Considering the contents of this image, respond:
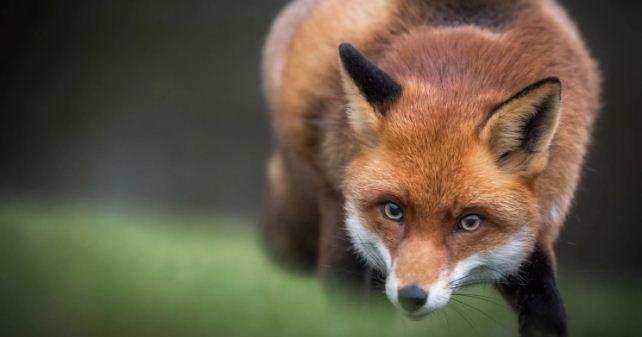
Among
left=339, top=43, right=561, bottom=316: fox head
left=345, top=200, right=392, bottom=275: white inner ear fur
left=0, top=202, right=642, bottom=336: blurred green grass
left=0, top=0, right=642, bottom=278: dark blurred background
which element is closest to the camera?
left=339, top=43, right=561, bottom=316: fox head

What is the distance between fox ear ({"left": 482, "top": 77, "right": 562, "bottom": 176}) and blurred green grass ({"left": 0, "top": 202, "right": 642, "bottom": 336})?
28.9 inches

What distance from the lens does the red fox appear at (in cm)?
304

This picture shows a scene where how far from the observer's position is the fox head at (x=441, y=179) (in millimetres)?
3000

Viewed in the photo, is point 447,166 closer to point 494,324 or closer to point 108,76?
point 494,324

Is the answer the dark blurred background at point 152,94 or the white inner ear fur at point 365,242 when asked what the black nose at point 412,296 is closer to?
the white inner ear fur at point 365,242

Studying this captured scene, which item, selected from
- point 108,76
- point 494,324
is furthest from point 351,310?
point 108,76

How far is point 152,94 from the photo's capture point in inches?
395

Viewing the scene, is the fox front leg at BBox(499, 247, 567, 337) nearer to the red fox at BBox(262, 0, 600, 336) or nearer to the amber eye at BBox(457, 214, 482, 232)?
the red fox at BBox(262, 0, 600, 336)

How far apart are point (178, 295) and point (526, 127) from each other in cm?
243

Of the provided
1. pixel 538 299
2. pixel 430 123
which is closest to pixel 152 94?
pixel 430 123

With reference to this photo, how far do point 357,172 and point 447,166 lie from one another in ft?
1.36

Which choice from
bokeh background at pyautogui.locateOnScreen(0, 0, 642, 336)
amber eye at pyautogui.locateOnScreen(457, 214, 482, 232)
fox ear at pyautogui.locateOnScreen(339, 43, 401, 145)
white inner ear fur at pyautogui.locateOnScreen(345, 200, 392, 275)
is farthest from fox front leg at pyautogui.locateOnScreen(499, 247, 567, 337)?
fox ear at pyautogui.locateOnScreen(339, 43, 401, 145)

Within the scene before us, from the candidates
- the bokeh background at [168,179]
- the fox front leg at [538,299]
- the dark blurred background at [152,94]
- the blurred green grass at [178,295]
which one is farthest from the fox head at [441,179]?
the dark blurred background at [152,94]

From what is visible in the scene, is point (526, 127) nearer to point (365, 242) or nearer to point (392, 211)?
point (392, 211)
